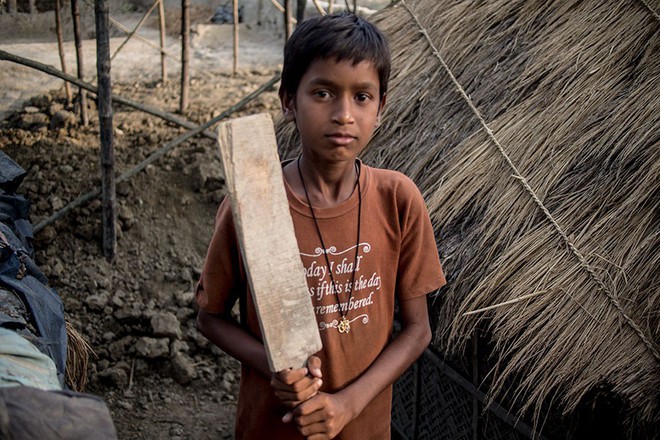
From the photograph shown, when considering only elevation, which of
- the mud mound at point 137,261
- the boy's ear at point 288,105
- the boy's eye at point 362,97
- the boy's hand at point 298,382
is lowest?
the mud mound at point 137,261

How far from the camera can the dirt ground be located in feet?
12.1

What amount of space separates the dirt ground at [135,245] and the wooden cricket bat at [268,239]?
2421 mm

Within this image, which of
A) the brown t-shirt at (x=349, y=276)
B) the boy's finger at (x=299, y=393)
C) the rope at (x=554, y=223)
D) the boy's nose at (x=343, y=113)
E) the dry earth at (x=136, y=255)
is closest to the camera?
the boy's finger at (x=299, y=393)

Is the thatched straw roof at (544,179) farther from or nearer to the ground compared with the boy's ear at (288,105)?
nearer to the ground

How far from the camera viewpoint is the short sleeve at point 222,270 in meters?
1.60

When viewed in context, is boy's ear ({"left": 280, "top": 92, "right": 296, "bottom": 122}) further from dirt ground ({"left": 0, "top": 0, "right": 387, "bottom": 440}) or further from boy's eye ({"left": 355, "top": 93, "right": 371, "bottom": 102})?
dirt ground ({"left": 0, "top": 0, "right": 387, "bottom": 440})

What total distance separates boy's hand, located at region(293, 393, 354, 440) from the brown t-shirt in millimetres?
146

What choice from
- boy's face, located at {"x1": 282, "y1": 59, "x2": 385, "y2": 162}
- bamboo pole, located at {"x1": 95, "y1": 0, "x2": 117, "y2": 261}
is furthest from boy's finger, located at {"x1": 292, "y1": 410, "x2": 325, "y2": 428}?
bamboo pole, located at {"x1": 95, "y1": 0, "x2": 117, "y2": 261}

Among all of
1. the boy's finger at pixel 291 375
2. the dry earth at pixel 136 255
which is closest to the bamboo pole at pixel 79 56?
the dry earth at pixel 136 255

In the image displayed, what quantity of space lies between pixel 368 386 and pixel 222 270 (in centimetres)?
42

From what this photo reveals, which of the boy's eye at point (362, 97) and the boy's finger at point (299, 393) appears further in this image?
the boy's eye at point (362, 97)

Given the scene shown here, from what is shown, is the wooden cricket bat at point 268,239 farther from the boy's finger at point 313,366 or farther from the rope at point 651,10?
the rope at point 651,10

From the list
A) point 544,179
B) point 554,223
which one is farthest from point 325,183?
point 544,179

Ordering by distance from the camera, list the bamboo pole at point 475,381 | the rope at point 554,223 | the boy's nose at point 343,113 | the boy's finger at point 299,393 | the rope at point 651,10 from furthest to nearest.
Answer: the rope at point 651,10 → the bamboo pole at point 475,381 → the rope at point 554,223 → the boy's nose at point 343,113 → the boy's finger at point 299,393
